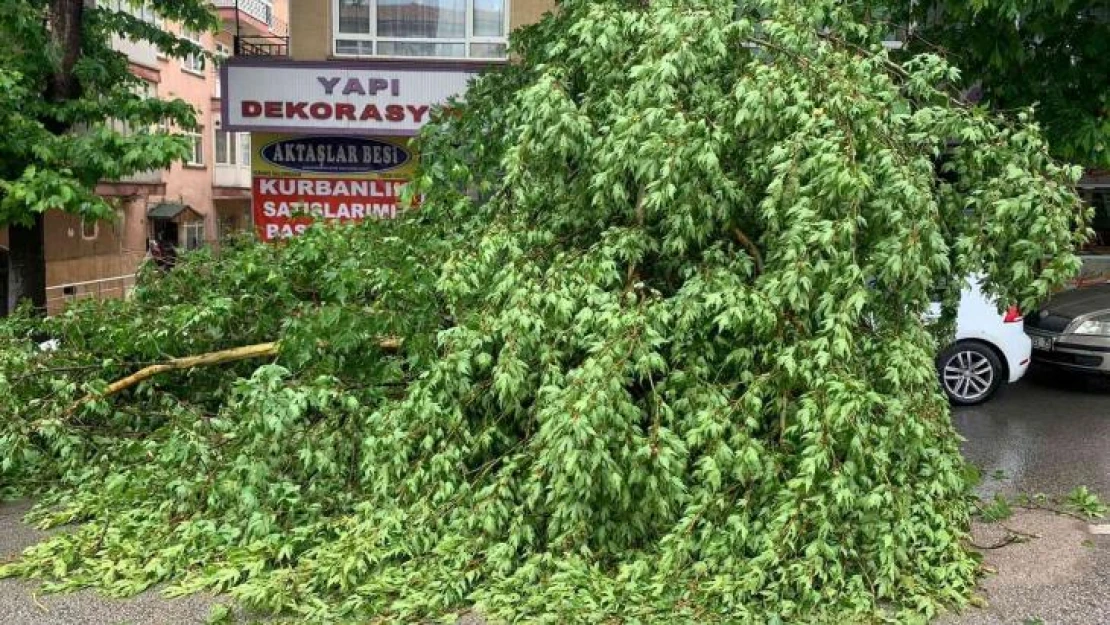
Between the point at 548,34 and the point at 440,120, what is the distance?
3.77 feet

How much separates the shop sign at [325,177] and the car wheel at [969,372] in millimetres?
6725

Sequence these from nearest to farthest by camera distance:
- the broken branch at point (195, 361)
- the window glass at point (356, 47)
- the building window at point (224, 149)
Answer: the broken branch at point (195, 361), the window glass at point (356, 47), the building window at point (224, 149)

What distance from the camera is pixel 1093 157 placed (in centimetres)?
793

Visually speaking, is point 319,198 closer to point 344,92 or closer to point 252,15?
point 344,92

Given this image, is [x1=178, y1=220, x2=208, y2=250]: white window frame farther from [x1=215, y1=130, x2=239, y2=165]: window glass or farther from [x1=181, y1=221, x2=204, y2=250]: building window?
[x1=215, y1=130, x2=239, y2=165]: window glass

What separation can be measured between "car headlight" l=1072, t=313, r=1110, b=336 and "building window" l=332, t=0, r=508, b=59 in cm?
756

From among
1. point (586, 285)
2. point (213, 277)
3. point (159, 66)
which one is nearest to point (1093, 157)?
point (586, 285)

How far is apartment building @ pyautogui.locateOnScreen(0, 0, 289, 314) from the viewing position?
21.2 m

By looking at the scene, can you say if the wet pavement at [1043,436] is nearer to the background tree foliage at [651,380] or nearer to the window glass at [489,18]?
the background tree foliage at [651,380]

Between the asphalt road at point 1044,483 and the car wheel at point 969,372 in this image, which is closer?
the asphalt road at point 1044,483

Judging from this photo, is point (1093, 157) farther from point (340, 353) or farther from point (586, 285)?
point (340, 353)

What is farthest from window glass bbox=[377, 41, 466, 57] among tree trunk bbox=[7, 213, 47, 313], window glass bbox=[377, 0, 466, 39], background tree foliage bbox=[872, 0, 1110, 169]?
background tree foliage bbox=[872, 0, 1110, 169]

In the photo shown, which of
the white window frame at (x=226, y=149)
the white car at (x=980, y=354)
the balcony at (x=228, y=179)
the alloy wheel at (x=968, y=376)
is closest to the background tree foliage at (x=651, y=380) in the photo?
the white car at (x=980, y=354)

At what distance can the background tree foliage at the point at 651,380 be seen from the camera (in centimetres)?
463
